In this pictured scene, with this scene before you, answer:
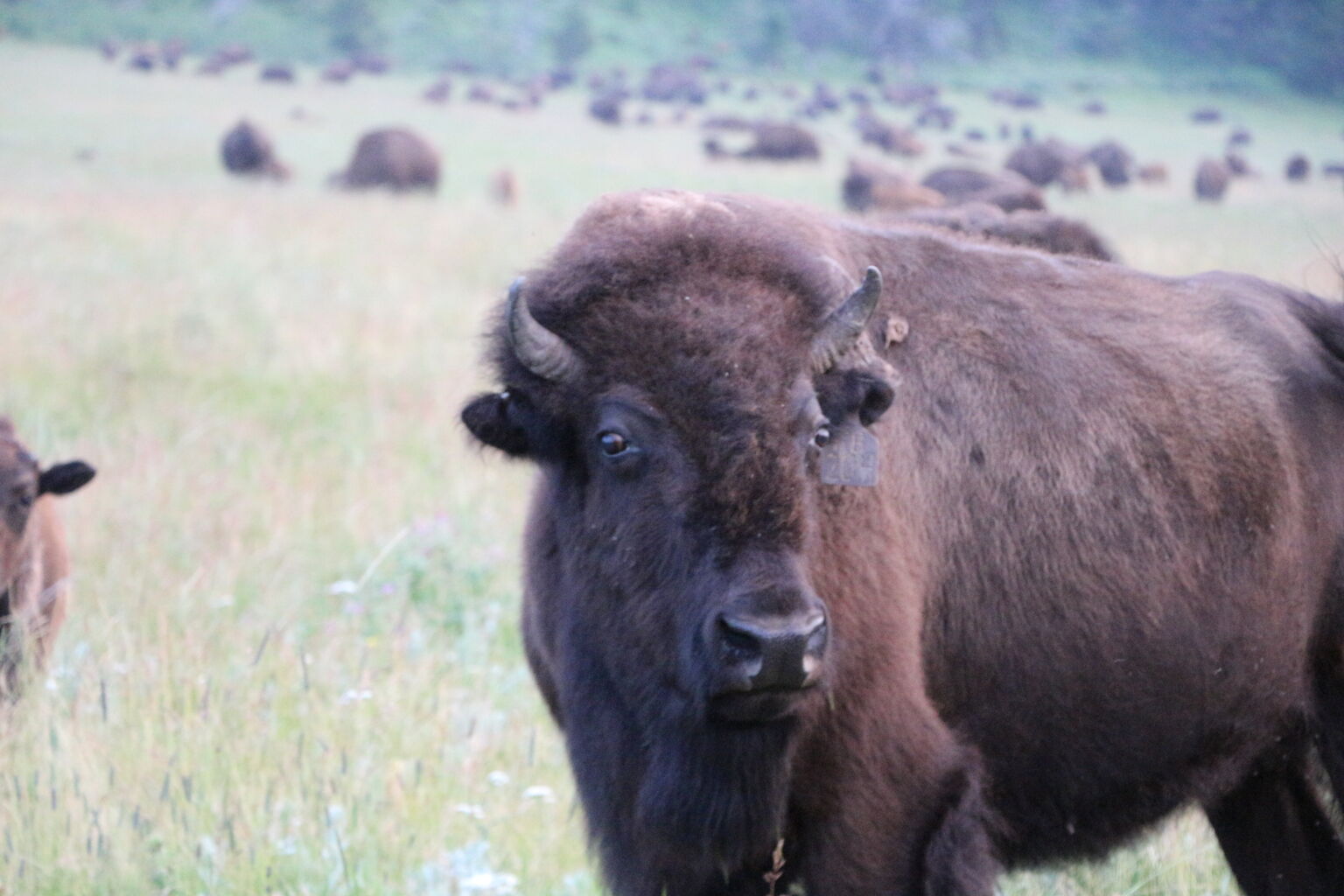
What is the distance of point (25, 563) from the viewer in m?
6.26

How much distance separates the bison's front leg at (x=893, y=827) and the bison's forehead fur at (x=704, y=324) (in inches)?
28.0

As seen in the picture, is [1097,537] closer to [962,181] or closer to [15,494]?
[15,494]

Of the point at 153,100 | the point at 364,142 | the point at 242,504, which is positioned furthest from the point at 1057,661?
the point at 153,100

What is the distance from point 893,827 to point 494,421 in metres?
1.43

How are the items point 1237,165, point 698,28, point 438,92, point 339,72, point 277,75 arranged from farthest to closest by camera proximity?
point 698,28, point 339,72, point 277,75, point 438,92, point 1237,165

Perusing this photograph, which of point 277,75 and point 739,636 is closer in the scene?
point 739,636

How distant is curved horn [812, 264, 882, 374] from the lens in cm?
328

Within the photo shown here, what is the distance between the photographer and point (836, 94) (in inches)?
2574

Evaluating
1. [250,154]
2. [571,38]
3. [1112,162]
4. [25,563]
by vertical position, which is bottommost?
[571,38]

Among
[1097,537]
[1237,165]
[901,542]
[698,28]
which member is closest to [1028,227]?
[1097,537]

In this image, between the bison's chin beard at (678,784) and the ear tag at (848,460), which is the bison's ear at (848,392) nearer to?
the ear tag at (848,460)

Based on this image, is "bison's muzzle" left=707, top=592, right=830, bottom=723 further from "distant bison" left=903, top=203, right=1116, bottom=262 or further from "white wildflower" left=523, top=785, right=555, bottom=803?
"distant bison" left=903, top=203, right=1116, bottom=262

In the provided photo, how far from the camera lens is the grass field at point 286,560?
4.62 metres

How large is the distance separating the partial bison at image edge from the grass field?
745 millimetres
